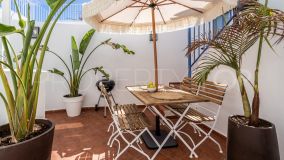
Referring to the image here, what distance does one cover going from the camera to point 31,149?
1266 mm

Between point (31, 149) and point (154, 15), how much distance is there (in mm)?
2526

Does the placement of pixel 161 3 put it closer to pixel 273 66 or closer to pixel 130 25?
pixel 130 25

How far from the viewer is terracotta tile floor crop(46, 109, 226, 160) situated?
2363mm

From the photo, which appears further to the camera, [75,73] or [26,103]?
[75,73]

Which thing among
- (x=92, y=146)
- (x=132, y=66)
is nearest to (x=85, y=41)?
(x=132, y=66)

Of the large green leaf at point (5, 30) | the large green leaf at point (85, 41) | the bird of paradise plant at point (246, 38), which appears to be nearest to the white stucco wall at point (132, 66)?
the large green leaf at point (85, 41)

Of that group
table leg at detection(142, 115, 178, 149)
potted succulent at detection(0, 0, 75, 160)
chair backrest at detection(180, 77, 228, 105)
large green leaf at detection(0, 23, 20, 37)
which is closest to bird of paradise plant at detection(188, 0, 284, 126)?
chair backrest at detection(180, 77, 228, 105)

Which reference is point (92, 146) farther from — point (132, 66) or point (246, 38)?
point (132, 66)

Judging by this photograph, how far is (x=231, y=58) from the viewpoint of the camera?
188cm

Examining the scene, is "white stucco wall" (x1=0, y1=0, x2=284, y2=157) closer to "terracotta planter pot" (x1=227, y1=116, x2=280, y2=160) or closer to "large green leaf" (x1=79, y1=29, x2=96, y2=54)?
"large green leaf" (x1=79, y1=29, x2=96, y2=54)

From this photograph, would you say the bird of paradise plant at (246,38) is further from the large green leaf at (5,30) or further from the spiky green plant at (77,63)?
the spiky green plant at (77,63)

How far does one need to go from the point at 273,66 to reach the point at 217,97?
2.39 ft

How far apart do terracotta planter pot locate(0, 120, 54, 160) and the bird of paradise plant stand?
1.63 meters

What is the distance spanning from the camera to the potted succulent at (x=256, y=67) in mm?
1621
